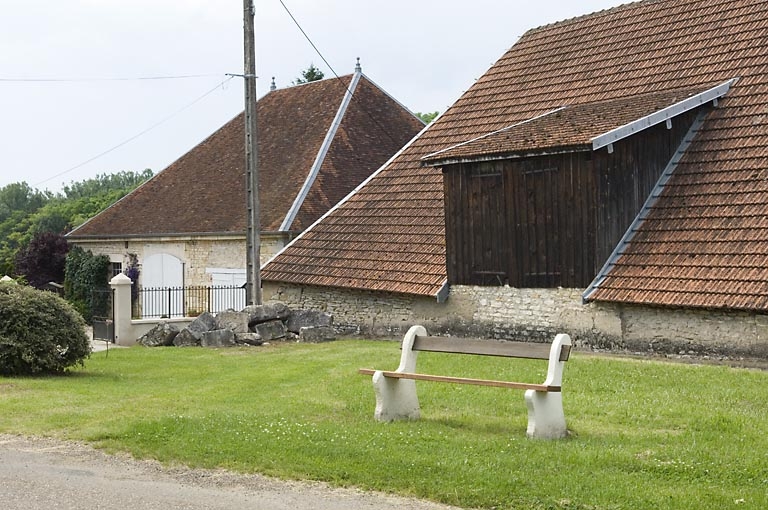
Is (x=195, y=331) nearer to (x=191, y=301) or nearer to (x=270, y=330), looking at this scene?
(x=270, y=330)

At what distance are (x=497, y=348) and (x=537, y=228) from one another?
26.0 ft

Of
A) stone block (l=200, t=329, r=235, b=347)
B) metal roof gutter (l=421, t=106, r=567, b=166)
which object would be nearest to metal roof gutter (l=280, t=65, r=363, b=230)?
stone block (l=200, t=329, r=235, b=347)

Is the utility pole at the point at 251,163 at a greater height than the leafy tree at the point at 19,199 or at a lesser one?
lesser

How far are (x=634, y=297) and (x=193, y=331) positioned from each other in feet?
29.8

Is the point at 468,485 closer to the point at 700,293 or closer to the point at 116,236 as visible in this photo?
the point at 700,293

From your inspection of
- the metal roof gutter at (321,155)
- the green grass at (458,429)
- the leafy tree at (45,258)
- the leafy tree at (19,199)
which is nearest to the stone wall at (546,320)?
the green grass at (458,429)

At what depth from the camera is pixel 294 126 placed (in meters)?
31.5

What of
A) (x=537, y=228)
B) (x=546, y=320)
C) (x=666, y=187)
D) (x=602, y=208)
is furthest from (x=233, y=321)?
(x=666, y=187)

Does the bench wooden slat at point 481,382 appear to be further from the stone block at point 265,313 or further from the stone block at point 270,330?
the stone block at point 265,313

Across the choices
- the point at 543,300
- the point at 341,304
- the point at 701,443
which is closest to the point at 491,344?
the point at 701,443

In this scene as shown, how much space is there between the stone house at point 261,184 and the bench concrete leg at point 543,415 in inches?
759

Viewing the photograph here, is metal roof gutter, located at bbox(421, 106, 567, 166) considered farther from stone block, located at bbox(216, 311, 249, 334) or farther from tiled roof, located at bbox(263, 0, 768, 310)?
stone block, located at bbox(216, 311, 249, 334)

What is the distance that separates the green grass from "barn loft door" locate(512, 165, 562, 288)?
275 cm

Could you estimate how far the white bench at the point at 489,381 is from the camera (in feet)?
29.1
